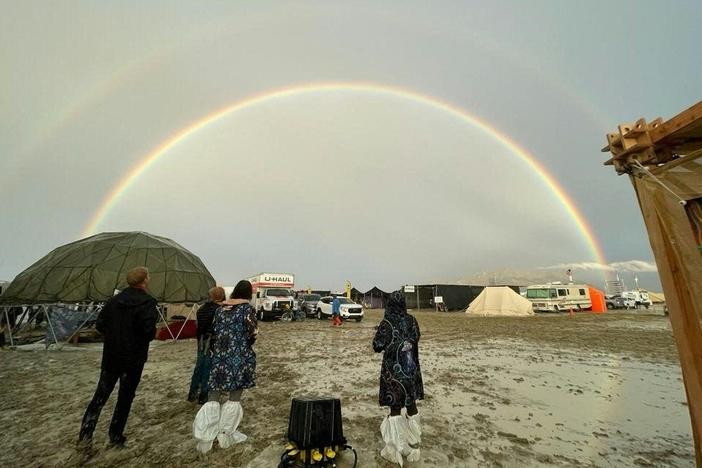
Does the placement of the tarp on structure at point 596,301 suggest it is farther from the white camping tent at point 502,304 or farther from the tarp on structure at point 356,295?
the tarp on structure at point 356,295

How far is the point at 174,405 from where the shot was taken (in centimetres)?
580

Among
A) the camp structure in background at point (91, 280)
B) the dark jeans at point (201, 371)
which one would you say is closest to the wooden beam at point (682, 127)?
the dark jeans at point (201, 371)

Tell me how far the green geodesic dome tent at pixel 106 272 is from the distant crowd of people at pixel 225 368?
1291cm

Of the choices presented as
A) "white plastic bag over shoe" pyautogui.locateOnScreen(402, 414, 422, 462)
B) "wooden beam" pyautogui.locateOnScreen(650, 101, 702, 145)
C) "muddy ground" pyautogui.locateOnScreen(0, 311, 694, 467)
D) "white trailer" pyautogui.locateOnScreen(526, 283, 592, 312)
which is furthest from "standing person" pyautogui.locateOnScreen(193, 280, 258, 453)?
"white trailer" pyautogui.locateOnScreen(526, 283, 592, 312)

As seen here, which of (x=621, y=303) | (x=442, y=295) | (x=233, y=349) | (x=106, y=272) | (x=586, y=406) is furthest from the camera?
(x=621, y=303)

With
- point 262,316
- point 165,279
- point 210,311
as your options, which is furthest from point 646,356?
point 262,316

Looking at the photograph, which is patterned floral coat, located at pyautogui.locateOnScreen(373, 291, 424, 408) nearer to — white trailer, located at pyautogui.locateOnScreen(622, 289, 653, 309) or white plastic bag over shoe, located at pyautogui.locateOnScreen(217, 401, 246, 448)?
white plastic bag over shoe, located at pyautogui.locateOnScreen(217, 401, 246, 448)

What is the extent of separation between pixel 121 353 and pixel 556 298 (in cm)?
4262

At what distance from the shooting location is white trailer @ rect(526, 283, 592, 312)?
3644cm

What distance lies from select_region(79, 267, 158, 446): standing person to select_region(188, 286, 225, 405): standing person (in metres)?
0.96

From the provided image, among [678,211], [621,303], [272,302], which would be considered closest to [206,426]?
[678,211]

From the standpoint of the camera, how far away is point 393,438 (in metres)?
3.74

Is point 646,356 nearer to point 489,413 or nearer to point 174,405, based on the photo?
point 489,413

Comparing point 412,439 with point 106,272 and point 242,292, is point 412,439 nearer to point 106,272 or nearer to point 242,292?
point 242,292
